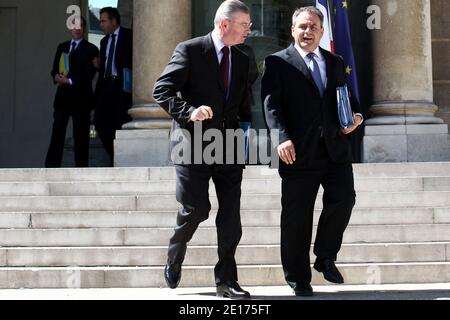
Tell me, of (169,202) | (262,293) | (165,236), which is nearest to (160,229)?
(165,236)

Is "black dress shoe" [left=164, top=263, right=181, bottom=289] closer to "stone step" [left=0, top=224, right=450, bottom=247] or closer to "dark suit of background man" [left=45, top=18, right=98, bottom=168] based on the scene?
"stone step" [left=0, top=224, right=450, bottom=247]

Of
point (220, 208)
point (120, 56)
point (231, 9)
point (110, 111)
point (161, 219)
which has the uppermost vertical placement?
point (120, 56)

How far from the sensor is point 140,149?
33.3 ft

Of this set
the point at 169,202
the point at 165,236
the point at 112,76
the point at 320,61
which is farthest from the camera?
the point at 112,76

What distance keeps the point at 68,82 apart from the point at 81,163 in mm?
1086

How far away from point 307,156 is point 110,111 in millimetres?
5611

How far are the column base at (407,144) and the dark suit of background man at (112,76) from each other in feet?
10.9

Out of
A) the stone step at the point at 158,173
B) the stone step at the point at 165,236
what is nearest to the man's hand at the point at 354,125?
the stone step at the point at 165,236

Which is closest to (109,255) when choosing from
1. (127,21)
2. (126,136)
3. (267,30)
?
(126,136)

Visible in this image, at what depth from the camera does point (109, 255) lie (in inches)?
256

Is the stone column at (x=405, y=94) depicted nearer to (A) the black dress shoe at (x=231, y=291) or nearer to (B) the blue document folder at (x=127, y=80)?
(B) the blue document folder at (x=127, y=80)

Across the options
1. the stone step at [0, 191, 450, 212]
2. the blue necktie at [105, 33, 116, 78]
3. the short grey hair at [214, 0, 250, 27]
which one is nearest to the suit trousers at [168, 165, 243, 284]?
the short grey hair at [214, 0, 250, 27]

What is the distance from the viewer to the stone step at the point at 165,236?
6.75 meters

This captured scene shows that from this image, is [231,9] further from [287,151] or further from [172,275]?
[172,275]
